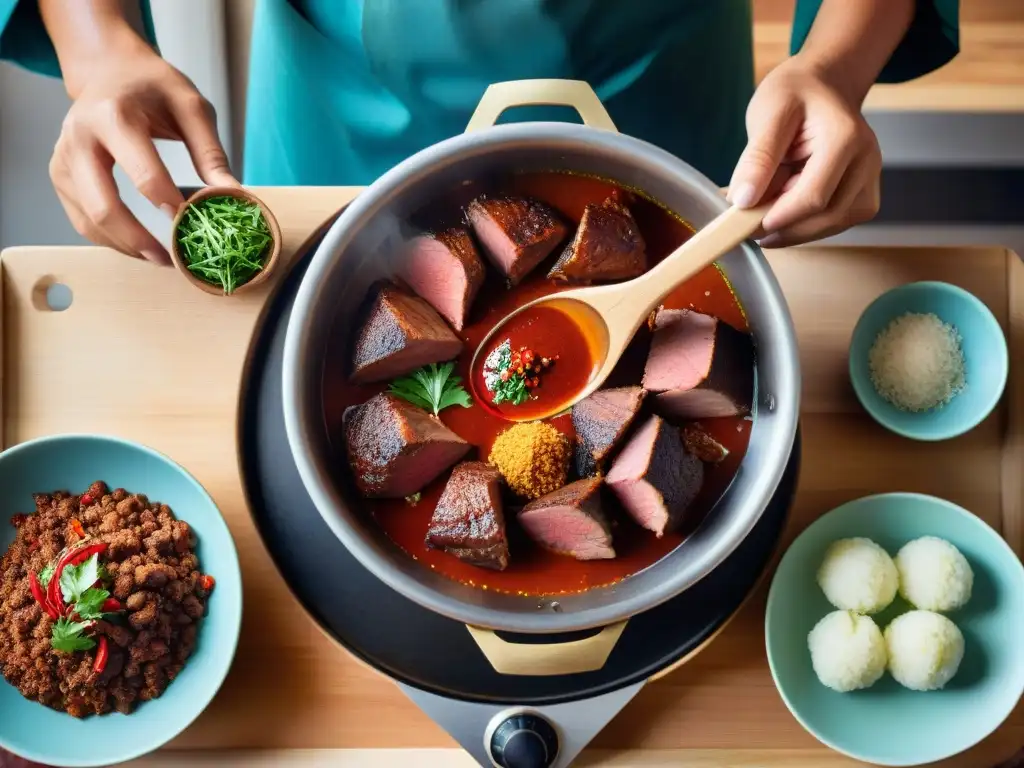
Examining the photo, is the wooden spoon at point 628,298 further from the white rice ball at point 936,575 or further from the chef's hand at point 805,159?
the white rice ball at point 936,575

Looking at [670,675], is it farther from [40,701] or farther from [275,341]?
[40,701]

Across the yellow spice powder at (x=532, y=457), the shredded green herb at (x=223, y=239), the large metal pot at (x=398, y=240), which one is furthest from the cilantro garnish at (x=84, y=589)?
the yellow spice powder at (x=532, y=457)

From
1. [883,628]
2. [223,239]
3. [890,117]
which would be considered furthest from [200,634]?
[890,117]

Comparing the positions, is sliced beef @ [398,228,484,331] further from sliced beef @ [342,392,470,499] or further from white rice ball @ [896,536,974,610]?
white rice ball @ [896,536,974,610]

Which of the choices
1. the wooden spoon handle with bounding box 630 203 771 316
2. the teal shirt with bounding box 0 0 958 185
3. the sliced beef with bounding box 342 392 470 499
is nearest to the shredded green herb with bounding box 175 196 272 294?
the sliced beef with bounding box 342 392 470 499

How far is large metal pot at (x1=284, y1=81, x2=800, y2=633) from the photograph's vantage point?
1.45 m

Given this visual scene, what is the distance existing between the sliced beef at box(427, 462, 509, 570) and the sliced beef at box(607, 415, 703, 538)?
225mm

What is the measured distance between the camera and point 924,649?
1562 millimetres

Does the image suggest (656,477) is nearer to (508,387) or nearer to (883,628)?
(508,387)

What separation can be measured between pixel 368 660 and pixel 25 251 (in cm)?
106

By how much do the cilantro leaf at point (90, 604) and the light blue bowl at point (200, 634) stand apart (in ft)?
0.64

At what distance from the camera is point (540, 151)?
157cm

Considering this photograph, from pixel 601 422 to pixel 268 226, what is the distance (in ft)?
2.37

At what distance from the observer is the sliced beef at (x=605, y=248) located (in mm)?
1594
